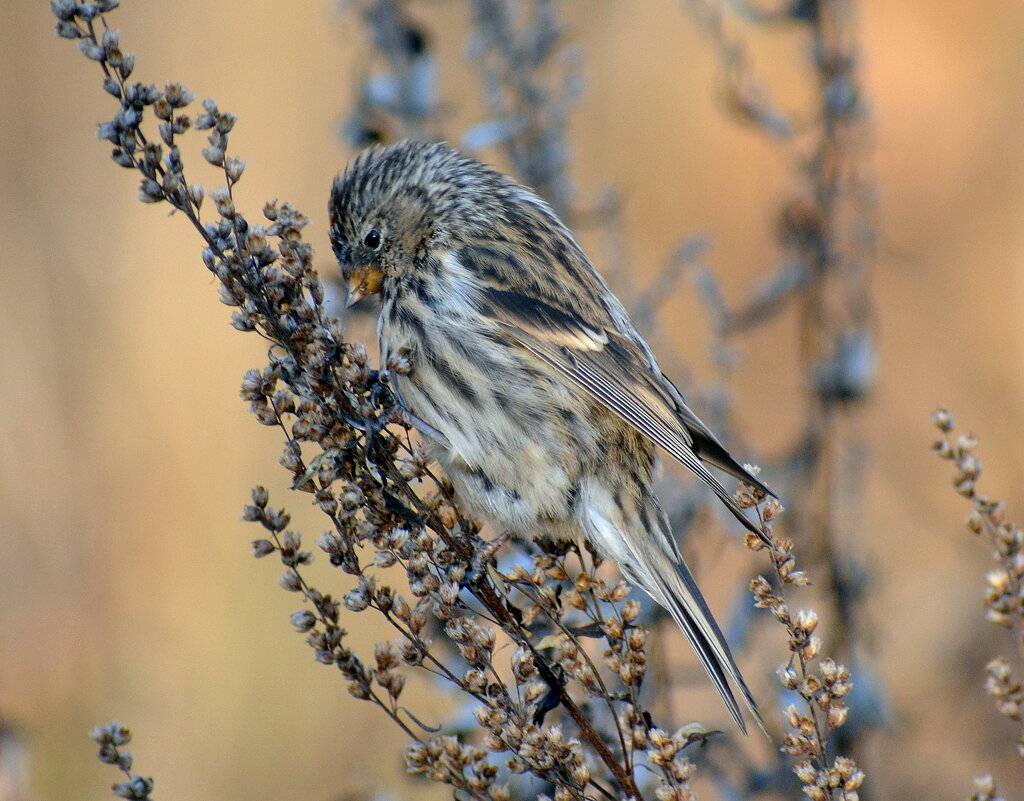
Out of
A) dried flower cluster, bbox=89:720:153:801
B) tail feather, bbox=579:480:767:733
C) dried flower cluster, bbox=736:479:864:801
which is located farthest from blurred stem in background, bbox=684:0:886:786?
dried flower cluster, bbox=89:720:153:801

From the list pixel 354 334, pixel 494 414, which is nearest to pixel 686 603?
pixel 494 414

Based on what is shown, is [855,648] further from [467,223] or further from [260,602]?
[260,602]

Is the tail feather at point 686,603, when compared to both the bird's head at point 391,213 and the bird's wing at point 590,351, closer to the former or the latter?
the bird's wing at point 590,351

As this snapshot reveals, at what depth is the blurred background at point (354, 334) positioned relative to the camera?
385 cm

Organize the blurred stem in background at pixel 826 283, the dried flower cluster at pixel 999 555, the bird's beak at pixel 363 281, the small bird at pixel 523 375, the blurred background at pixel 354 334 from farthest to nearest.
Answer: the blurred background at pixel 354 334 → the blurred stem in background at pixel 826 283 → the bird's beak at pixel 363 281 → the small bird at pixel 523 375 → the dried flower cluster at pixel 999 555

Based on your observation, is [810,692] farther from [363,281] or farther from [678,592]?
[363,281]

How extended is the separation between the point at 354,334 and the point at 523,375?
67 cm

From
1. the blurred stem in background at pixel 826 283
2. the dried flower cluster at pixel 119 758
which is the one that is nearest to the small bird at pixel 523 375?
the blurred stem in background at pixel 826 283

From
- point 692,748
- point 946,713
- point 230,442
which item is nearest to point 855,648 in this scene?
point 946,713

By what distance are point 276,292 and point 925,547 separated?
168 inches

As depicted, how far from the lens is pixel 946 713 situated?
12.2 ft

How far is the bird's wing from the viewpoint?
8.96 ft

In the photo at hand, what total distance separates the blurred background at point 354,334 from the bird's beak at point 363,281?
0.23 m

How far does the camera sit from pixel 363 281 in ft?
9.78
